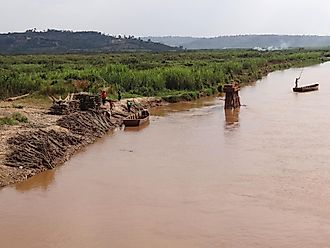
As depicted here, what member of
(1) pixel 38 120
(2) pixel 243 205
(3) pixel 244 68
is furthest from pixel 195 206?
(3) pixel 244 68

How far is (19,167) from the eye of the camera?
1311cm

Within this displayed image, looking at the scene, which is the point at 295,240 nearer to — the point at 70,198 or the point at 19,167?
the point at 70,198

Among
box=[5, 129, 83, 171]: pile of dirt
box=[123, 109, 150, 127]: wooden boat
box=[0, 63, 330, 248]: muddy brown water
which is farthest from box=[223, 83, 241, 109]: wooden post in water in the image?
box=[5, 129, 83, 171]: pile of dirt

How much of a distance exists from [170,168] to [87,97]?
6.90 metres

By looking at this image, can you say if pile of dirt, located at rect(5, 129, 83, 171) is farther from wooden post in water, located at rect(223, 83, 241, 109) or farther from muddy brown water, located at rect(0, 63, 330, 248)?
wooden post in water, located at rect(223, 83, 241, 109)

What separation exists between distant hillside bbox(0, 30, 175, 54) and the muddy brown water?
3424 inches

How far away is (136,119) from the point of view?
20516 millimetres

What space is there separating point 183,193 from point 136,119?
8.81m

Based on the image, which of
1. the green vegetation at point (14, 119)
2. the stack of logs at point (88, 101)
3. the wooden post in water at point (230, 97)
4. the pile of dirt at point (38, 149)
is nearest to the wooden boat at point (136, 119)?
the stack of logs at point (88, 101)

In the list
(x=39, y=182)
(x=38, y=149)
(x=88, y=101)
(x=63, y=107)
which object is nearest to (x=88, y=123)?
(x=63, y=107)

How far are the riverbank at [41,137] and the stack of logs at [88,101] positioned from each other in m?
0.32

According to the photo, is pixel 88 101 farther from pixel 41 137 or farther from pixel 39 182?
pixel 39 182

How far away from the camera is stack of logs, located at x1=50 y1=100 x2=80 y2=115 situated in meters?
19.1

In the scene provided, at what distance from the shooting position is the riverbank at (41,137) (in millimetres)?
13156
